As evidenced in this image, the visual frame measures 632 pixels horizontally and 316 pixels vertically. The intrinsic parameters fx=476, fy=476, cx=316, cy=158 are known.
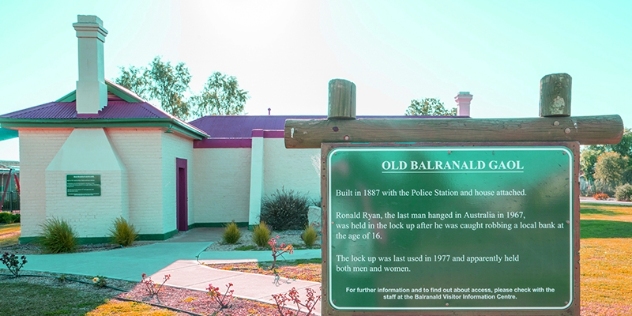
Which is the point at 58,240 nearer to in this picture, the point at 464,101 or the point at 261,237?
the point at 261,237

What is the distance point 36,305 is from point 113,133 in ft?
25.6

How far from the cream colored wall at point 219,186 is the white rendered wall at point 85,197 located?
4.51 m

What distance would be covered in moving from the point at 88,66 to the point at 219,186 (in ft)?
20.2

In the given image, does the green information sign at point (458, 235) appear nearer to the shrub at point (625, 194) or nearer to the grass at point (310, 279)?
the grass at point (310, 279)

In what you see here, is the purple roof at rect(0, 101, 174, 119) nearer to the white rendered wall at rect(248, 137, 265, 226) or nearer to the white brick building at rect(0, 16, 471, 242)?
the white brick building at rect(0, 16, 471, 242)

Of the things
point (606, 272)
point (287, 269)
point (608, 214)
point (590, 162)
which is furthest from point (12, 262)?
point (590, 162)

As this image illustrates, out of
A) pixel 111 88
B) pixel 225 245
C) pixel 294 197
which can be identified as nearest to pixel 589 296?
pixel 225 245

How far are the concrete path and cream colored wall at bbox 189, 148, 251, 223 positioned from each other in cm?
435

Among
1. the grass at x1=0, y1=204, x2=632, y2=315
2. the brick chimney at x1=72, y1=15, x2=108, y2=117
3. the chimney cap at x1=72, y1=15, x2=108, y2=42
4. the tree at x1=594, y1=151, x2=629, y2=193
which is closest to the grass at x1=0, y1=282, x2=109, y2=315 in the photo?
the grass at x1=0, y1=204, x2=632, y2=315

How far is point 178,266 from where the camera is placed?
9.28 m

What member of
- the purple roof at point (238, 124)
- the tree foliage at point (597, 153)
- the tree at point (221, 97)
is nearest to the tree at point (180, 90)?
the tree at point (221, 97)

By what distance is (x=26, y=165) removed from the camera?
44.1ft

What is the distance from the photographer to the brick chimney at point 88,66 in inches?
519

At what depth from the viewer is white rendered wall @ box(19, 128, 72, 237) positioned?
13352 mm
